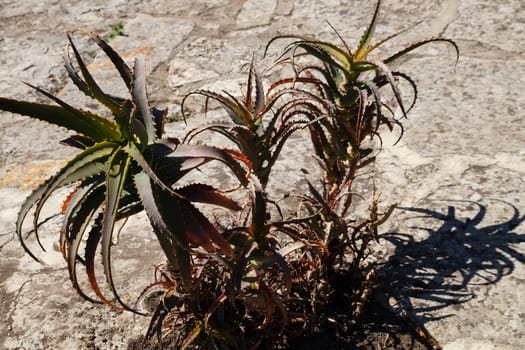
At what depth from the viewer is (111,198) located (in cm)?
133

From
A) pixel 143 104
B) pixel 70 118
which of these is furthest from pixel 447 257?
pixel 70 118

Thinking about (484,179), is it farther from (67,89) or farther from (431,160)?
(67,89)

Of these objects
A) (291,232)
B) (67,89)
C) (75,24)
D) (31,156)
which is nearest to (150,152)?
(291,232)

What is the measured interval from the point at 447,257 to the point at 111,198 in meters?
1.09

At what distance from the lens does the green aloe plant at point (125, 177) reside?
1351 millimetres

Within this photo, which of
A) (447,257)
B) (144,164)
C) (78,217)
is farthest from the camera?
(447,257)

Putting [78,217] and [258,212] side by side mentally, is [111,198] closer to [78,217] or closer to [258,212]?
[78,217]

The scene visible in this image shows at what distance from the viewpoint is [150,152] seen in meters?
1.43

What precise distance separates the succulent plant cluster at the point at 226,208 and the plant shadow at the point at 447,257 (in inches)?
4.1

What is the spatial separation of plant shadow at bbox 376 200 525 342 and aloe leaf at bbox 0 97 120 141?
93cm

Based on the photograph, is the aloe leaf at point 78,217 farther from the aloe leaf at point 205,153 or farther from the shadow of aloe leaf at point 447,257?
the shadow of aloe leaf at point 447,257

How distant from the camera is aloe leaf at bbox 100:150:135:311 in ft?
4.27

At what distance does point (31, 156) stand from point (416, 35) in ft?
5.66

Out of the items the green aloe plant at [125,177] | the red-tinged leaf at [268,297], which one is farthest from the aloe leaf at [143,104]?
the red-tinged leaf at [268,297]
